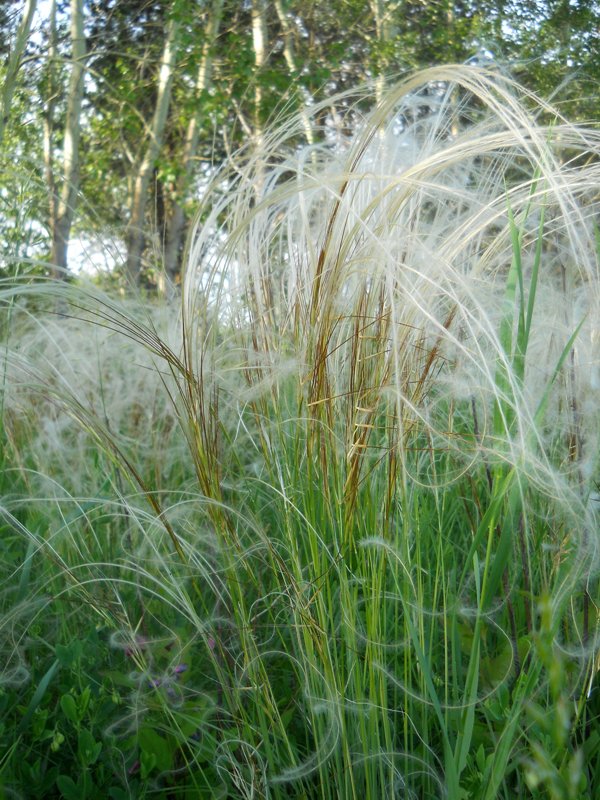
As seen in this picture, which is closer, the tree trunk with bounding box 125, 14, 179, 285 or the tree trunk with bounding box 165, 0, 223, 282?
the tree trunk with bounding box 125, 14, 179, 285

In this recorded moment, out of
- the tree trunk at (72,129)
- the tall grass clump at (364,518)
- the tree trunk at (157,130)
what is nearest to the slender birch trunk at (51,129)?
the tall grass clump at (364,518)

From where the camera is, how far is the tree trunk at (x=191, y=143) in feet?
22.7

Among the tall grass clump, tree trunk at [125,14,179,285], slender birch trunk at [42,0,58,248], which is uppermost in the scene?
tree trunk at [125,14,179,285]

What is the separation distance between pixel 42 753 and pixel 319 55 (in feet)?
27.1

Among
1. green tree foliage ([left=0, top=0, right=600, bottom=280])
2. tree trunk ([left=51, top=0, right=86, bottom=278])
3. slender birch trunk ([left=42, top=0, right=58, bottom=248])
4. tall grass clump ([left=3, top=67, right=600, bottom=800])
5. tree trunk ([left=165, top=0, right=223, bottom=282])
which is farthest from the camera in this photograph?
tree trunk ([left=165, top=0, right=223, bottom=282])

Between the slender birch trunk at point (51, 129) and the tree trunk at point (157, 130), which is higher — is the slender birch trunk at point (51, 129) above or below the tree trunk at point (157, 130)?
below

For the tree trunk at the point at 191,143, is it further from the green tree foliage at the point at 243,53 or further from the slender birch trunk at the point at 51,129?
the slender birch trunk at the point at 51,129

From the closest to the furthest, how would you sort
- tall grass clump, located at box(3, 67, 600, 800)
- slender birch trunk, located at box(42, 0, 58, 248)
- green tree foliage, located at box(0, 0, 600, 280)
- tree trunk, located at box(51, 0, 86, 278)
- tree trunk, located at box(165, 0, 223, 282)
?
tall grass clump, located at box(3, 67, 600, 800)
slender birch trunk, located at box(42, 0, 58, 248)
tree trunk, located at box(51, 0, 86, 278)
green tree foliage, located at box(0, 0, 600, 280)
tree trunk, located at box(165, 0, 223, 282)

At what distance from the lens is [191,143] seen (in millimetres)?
8062

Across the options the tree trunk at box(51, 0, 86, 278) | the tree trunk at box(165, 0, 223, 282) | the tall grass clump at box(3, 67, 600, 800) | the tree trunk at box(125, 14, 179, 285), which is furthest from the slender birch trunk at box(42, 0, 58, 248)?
the tree trunk at box(125, 14, 179, 285)

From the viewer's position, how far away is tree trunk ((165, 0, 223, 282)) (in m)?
6.91

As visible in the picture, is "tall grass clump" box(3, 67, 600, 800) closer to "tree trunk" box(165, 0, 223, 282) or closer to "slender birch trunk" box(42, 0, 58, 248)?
"slender birch trunk" box(42, 0, 58, 248)

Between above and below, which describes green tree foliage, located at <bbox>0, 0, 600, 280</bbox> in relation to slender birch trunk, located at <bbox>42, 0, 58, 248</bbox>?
above

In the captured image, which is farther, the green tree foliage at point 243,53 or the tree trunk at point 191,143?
the tree trunk at point 191,143
